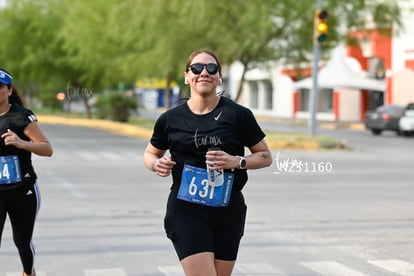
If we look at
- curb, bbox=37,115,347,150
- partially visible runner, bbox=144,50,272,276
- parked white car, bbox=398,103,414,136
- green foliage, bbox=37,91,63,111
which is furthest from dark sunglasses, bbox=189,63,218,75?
green foliage, bbox=37,91,63,111

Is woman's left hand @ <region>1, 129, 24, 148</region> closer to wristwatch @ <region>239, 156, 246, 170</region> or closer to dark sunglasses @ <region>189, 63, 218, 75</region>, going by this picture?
dark sunglasses @ <region>189, 63, 218, 75</region>

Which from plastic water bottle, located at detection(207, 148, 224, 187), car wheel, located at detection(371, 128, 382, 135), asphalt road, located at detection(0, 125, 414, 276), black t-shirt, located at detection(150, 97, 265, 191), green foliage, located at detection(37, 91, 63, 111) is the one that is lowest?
car wheel, located at detection(371, 128, 382, 135)

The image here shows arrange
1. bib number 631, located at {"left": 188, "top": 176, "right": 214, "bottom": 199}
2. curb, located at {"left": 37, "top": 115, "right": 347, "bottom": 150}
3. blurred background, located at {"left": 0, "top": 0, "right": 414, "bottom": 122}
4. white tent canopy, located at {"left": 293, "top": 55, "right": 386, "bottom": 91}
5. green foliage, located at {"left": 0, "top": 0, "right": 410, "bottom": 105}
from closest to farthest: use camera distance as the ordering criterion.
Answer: bib number 631, located at {"left": 188, "top": 176, "right": 214, "bottom": 199}
curb, located at {"left": 37, "top": 115, "right": 347, "bottom": 150}
green foliage, located at {"left": 0, "top": 0, "right": 410, "bottom": 105}
blurred background, located at {"left": 0, "top": 0, "right": 414, "bottom": 122}
white tent canopy, located at {"left": 293, "top": 55, "right": 386, "bottom": 91}

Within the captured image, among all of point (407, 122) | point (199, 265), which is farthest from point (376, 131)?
point (199, 265)

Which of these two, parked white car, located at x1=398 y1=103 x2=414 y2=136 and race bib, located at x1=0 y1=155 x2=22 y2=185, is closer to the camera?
race bib, located at x1=0 y1=155 x2=22 y2=185

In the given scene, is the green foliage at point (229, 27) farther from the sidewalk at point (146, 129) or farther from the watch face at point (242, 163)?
the watch face at point (242, 163)

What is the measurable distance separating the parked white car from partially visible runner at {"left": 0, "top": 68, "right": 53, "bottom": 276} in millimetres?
34488

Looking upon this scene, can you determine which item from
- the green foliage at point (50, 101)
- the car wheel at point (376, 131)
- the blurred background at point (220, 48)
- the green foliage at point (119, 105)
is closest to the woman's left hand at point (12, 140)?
the blurred background at point (220, 48)

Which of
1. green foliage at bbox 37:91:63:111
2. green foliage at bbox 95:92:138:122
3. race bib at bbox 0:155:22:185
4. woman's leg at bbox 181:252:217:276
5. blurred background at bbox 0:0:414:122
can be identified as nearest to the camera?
woman's leg at bbox 181:252:217:276

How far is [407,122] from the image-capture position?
132 feet

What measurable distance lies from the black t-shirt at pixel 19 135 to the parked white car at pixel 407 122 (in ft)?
113

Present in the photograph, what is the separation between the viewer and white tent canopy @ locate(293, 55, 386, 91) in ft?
178

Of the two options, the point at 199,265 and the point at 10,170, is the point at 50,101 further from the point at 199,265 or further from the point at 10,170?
the point at 199,265

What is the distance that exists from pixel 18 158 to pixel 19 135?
0.17 m
